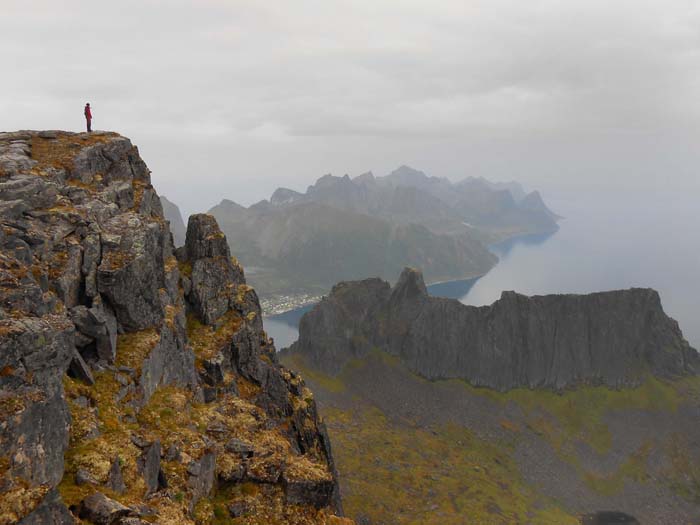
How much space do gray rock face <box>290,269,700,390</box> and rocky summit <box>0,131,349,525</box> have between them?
5319 inches

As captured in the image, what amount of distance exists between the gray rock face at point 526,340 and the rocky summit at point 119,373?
13511 centimetres

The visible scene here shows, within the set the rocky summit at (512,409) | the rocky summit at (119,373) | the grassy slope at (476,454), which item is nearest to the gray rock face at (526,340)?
the rocky summit at (512,409)

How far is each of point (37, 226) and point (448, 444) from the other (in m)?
140

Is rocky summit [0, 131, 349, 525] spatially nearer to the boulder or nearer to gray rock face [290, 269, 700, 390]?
the boulder

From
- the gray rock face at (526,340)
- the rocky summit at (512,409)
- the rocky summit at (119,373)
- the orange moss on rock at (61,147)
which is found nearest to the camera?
the rocky summit at (119,373)

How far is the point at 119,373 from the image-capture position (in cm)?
3238

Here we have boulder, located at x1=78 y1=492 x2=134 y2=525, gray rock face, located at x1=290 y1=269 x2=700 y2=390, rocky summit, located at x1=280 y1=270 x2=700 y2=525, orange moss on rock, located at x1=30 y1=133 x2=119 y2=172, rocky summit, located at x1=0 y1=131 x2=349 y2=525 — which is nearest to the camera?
boulder, located at x1=78 y1=492 x2=134 y2=525

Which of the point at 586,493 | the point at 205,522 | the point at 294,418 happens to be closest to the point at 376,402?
the point at 586,493

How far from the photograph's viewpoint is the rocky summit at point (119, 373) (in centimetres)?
2153

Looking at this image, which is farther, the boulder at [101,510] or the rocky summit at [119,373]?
the rocky summit at [119,373]

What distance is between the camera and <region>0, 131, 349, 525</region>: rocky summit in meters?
21.5

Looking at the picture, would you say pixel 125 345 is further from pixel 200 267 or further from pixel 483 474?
pixel 483 474

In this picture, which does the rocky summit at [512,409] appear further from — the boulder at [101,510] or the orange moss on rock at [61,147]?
the orange moss on rock at [61,147]

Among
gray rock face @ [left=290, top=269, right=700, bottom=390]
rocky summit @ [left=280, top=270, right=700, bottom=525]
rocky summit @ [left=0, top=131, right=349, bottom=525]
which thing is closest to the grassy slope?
rocky summit @ [left=280, top=270, right=700, bottom=525]
